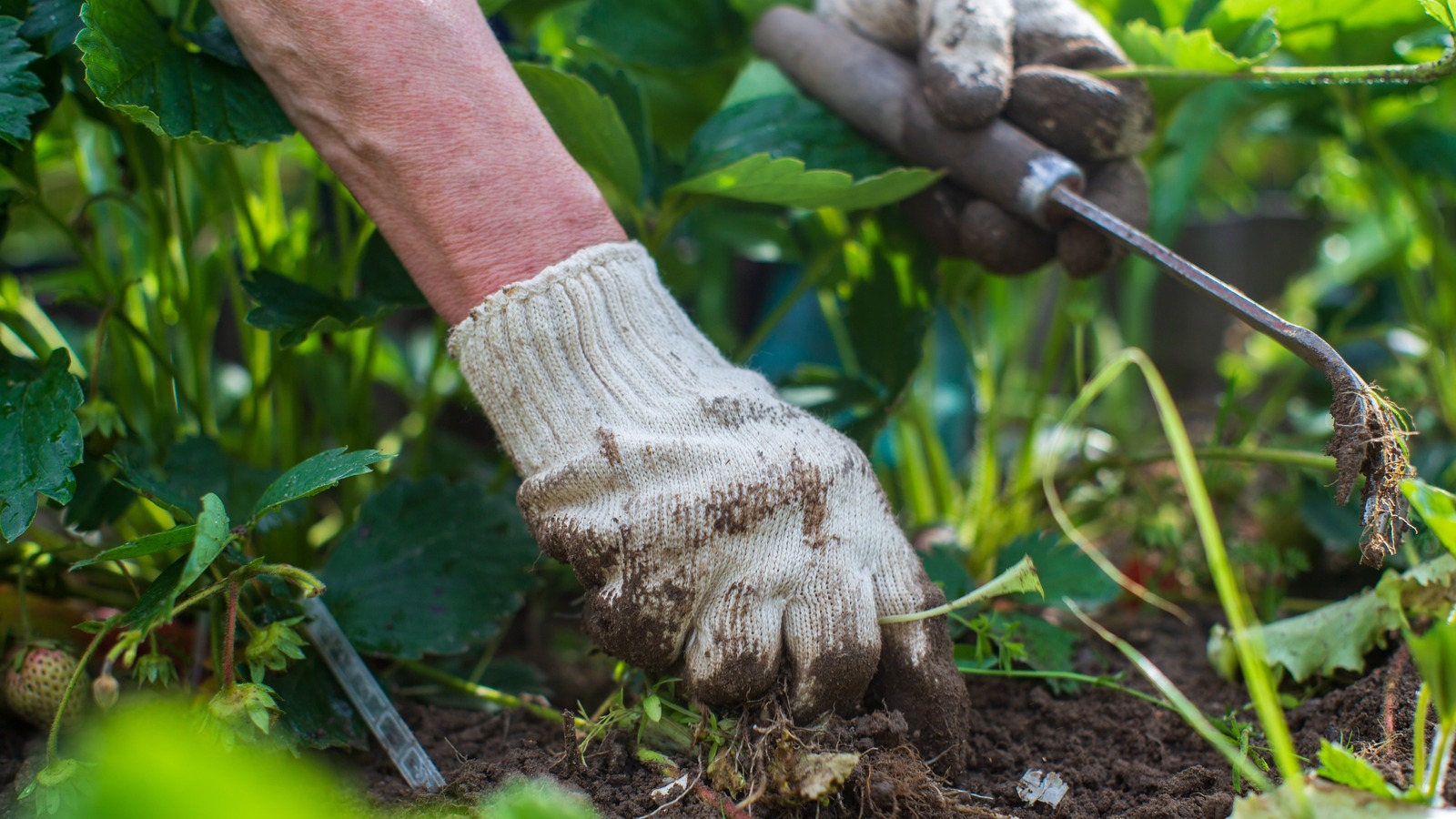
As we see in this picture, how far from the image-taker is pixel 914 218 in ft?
3.21

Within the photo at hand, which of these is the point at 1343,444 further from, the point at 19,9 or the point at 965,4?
the point at 19,9

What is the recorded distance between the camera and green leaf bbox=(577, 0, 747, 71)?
3.50ft

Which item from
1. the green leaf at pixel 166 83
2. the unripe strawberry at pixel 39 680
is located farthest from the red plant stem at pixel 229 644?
the green leaf at pixel 166 83

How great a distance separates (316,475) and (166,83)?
1.21 feet

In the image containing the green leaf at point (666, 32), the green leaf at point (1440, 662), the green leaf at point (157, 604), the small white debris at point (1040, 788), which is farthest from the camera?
the green leaf at point (666, 32)

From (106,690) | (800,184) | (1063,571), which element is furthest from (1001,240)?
(106,690)

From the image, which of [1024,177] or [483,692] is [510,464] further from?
[1024,177]

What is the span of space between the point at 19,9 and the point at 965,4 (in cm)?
77

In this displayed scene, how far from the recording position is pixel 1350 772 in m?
0.50

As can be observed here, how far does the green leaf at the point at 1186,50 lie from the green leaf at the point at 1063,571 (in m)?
0.45

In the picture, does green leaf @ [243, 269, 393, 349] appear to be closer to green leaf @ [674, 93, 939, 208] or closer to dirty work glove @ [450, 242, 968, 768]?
dirty work glove @ [450, 242, 968, 768]

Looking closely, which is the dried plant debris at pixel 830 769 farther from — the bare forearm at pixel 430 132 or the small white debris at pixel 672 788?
the bare forearm at pixel 430 132

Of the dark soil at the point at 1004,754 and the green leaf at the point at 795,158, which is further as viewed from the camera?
the green leaf at the point at 795,158

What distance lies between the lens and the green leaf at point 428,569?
0.81 metres
